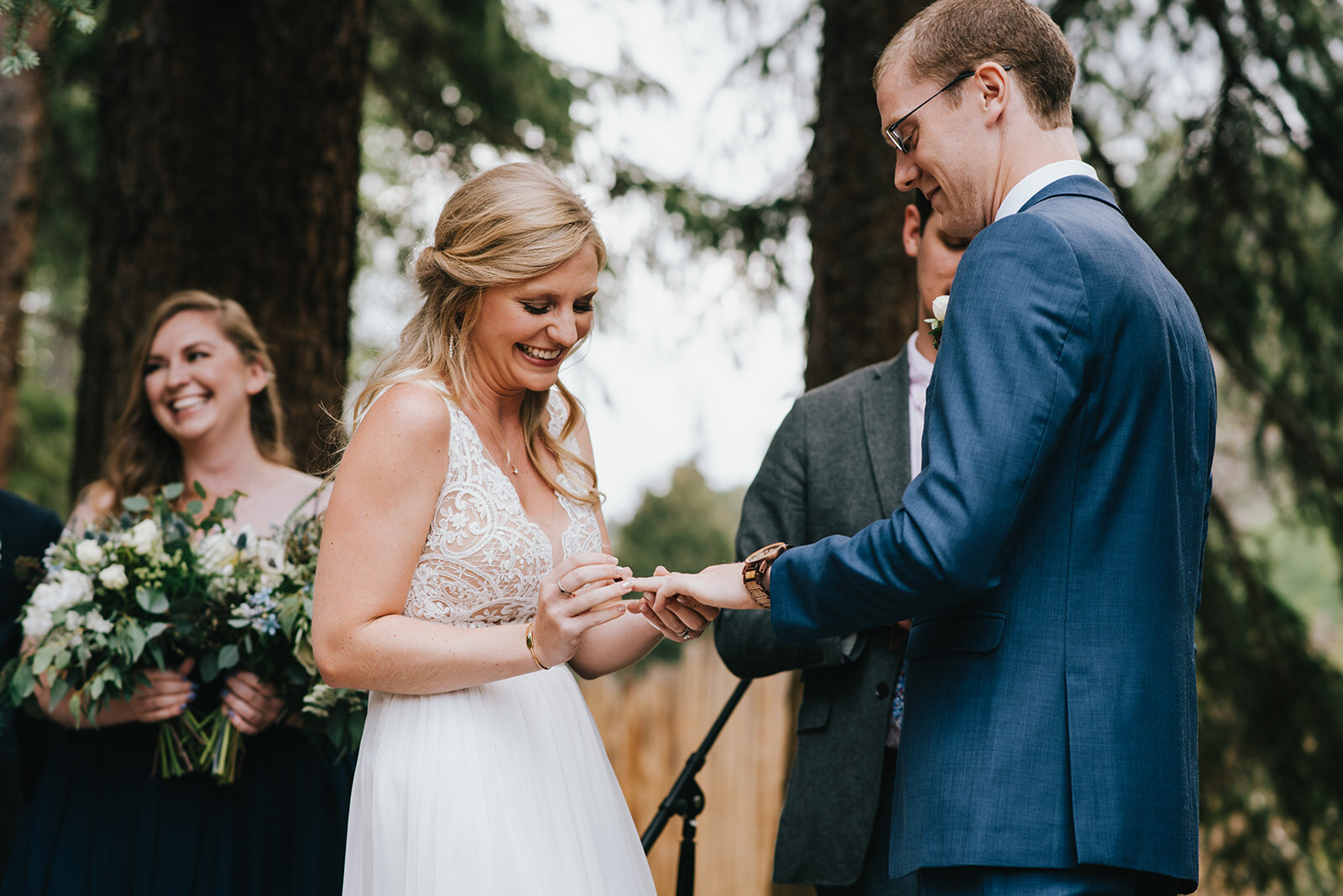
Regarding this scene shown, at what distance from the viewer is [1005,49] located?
1.92 metres

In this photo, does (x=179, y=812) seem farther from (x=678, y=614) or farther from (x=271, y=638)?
(x=678, y=614)

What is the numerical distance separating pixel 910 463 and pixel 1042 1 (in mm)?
3454

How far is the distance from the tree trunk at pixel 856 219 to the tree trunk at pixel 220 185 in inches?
75.2

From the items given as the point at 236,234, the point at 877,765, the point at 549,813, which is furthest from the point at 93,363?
the point at 877,765

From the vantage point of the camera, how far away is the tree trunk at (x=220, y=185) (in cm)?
421

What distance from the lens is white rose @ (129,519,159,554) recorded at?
2836 mm

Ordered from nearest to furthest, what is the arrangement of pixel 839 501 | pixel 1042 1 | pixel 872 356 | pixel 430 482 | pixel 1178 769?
pixel 1178 769 → pixel 430 482 → pixel 839 501 → pixel 872 356 → pixel 1042 1

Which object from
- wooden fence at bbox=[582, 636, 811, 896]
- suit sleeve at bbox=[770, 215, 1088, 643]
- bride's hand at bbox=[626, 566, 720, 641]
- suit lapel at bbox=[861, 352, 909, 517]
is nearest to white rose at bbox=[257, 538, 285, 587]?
bride's hand at bbox=[626, 566, 720, 641]

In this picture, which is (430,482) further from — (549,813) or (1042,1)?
(1042,1)

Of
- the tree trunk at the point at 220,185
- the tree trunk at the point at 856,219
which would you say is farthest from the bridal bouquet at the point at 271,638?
the tree trunk at the point at 856,219

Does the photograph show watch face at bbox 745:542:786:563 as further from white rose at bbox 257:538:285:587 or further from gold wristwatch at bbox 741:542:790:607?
white rose at bbox 257:538:285:587

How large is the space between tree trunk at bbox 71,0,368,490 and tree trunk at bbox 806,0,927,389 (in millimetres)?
1910

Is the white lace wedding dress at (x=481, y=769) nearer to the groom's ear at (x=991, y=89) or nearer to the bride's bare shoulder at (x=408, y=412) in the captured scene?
the bride's bare shoulder at (x=408, y=412)

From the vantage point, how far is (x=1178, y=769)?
173 centimetres
